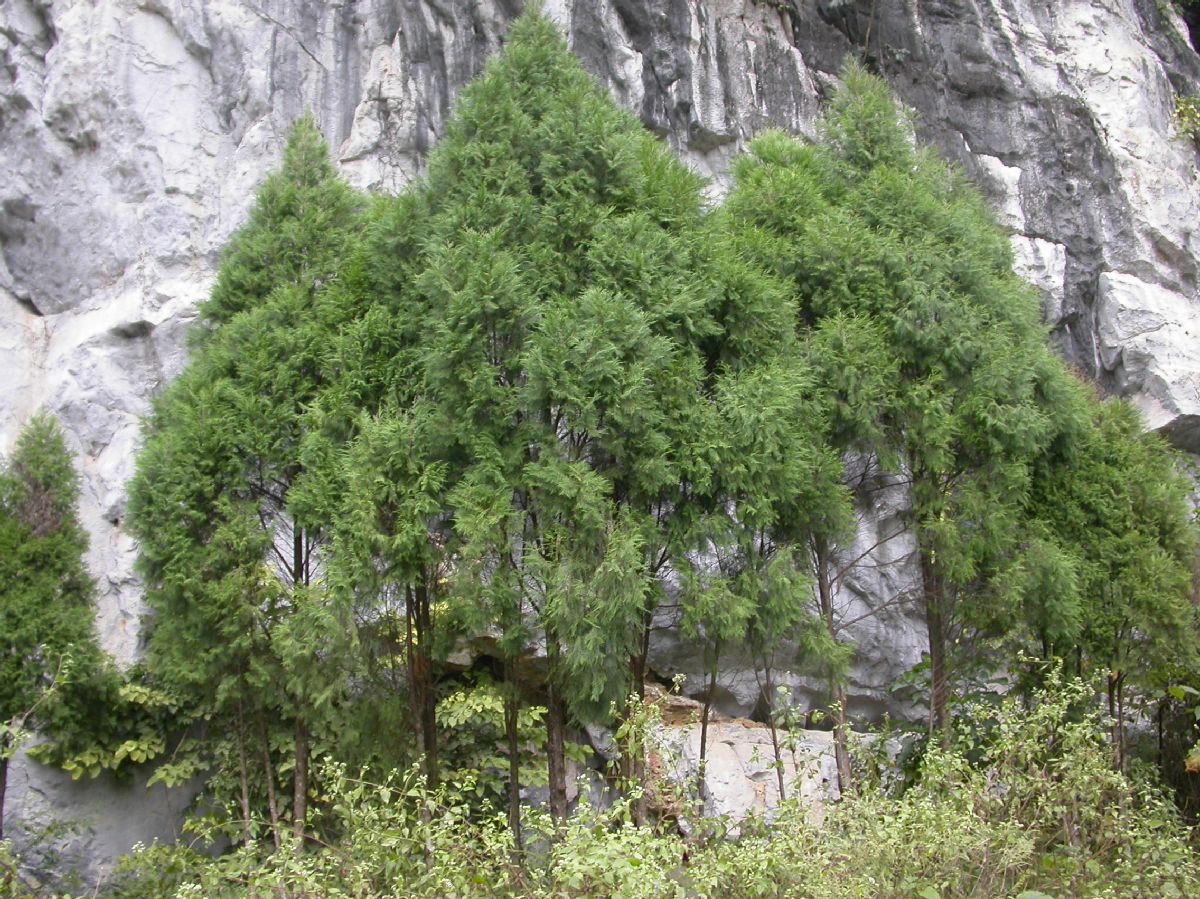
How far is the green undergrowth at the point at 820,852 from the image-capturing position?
4.30 m

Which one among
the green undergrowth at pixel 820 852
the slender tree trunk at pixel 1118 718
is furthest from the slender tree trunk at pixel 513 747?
the slender tree trunk at pixel 1118 718

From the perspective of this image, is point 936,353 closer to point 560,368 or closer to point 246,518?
point 560,368

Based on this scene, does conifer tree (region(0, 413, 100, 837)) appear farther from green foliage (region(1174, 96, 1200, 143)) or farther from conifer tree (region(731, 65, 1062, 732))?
green foliage (region(1174, 96, 1200, 143))

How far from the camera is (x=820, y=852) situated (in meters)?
4.55

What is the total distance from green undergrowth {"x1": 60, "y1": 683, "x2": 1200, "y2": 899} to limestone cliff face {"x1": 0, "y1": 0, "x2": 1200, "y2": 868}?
3689 millimetres

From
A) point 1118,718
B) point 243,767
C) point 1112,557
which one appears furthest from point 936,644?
point 243,767

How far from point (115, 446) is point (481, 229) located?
17.6ft

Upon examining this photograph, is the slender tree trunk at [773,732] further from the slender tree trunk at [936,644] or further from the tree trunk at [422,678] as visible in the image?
the tree trunk at [422,678]

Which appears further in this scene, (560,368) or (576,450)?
(576,450)

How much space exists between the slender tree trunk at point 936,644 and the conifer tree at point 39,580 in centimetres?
656

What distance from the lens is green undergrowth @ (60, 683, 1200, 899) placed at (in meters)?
4.30

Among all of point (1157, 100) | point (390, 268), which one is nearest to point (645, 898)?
point (390, 268)

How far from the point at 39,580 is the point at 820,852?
617cm

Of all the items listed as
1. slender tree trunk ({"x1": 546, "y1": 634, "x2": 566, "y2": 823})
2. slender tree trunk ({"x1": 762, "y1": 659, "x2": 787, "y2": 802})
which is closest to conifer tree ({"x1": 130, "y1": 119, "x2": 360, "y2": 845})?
slender tree trunk ({"x1": 546, "y1": 634, "x2": 566, "y2": 823})
